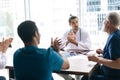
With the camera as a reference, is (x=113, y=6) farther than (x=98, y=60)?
Yes

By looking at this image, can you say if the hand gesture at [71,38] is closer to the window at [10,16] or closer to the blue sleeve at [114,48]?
the blue sleeve at [114,48]

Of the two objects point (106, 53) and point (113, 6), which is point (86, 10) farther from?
point (106, 53)

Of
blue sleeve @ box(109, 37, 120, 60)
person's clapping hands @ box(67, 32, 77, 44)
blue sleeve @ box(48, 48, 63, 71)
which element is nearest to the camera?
blue sleeve @ box(48, 48, 63, 71)

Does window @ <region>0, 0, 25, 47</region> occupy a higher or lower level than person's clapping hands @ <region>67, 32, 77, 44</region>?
higher

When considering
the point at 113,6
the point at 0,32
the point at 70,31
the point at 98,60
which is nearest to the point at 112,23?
the point at 98,60

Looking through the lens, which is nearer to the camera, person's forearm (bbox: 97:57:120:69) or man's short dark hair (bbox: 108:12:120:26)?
person's forearm (bbox: 97:57:120:69)

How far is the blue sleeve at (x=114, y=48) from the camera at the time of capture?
1.81m

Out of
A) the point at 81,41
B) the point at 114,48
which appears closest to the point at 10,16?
the point at 81,41

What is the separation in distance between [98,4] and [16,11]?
165 centimetres

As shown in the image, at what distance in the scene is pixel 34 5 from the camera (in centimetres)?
443

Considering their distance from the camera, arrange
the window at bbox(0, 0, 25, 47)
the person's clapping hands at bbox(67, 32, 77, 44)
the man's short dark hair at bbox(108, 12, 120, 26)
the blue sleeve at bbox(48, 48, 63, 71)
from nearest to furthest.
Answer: the blue sleeve at bbox(48, 48, 63, 71) < the man's short dark hair at bbox(108, 12, 120, 26) < the person's clapping hands at bbox(67, 32, 77, 44) < the window at bbox(0, 0, 25, 47)

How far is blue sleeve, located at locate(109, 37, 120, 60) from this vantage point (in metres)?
1.81

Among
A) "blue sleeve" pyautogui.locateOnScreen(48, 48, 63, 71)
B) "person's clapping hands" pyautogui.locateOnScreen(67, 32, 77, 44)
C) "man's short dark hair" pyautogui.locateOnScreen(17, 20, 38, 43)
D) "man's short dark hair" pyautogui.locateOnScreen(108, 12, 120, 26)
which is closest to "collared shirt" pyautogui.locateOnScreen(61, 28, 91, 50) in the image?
"person's clapping hands" pyautogui.locateOnScreen(67, 32, 77, 44)

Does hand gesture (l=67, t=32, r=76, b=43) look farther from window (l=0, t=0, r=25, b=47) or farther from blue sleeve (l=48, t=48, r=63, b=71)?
window (l=0, t=0, r=25, b=47)
